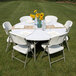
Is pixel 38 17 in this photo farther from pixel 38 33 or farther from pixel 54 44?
pixel 54 44

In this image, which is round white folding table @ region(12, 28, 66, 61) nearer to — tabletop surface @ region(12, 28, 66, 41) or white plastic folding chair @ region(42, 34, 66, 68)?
tabletop surface @ region(12, 28, 66, 41)

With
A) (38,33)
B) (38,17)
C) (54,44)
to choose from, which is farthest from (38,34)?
(38,17)

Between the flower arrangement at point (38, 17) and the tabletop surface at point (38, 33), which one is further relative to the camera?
the flower arrangement at point (38, 17)

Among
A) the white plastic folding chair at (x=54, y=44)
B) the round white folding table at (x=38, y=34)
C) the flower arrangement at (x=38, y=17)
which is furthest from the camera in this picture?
the flower arrangement at (x=38, y=17)

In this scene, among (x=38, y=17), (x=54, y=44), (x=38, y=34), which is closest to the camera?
(x=54, y=44)

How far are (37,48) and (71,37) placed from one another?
213 cm

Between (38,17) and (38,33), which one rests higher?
(38,17)

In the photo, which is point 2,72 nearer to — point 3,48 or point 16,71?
point 16,71

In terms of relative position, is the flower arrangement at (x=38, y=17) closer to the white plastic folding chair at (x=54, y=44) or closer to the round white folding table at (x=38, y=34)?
the round white folding table at (x=38, y=34)

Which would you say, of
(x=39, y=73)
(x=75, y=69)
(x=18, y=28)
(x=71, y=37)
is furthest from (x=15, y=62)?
(x=71, y=37)

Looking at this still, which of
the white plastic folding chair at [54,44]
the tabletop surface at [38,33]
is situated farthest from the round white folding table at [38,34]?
the white plastic folding chair at [54,44]

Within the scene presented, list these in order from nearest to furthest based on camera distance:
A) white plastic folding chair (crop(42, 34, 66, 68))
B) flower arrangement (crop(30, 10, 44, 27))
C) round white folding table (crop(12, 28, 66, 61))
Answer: white plastic folding chair (crop(42, 34, 66, 68)) < round white folding table (crop(12, 28, 66, 61)) < flower arrangement (crop(30, 10, 44, 27))

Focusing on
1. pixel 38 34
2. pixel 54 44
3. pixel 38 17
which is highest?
pixel 38 17

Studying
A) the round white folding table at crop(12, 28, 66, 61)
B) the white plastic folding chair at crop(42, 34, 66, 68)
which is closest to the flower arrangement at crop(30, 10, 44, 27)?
the round white folding table at crop(12, 28, 66, 61)
